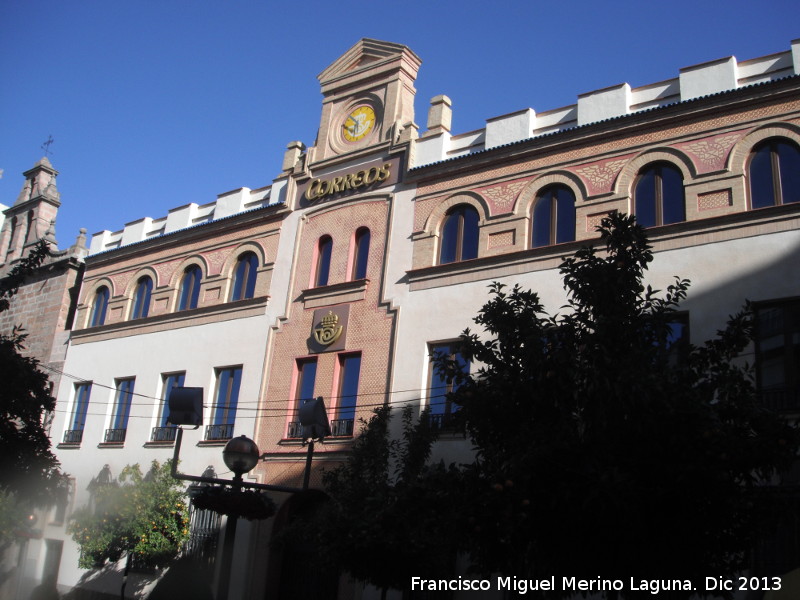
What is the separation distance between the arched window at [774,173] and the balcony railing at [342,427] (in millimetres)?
9905

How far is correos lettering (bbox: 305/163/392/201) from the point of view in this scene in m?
21.6

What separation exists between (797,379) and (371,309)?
9707 mm

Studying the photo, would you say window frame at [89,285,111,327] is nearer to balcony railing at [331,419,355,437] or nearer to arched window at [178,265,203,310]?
arched window at [178,265,203,310]

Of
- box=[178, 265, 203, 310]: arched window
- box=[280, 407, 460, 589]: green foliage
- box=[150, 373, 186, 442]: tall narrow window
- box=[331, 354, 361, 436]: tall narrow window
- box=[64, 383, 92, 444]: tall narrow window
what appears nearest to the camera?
box=[280, 407, 460, 589]: green foliage

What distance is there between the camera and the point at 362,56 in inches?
939

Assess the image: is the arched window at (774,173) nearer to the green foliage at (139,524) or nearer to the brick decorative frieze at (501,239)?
the brick decorative frieze at (501,239)

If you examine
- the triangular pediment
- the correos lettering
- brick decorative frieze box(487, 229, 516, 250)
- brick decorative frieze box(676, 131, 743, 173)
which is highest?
the triangular pediment

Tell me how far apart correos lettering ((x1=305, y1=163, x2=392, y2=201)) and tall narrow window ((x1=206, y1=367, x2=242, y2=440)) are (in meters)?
5.26

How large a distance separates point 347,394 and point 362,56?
10.1 meters

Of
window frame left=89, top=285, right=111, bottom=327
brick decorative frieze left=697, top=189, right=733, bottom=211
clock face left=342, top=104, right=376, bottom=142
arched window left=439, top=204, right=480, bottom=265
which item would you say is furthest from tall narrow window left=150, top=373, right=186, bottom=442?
brick decorative frieze left=697, top=189, right=733, bottom=211

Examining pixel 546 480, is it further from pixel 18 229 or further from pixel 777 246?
pixel 18 229

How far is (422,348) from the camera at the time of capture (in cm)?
1889

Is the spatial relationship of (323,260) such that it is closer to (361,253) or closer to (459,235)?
(361,253)

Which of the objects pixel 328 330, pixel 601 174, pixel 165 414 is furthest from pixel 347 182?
pixel 165 414
